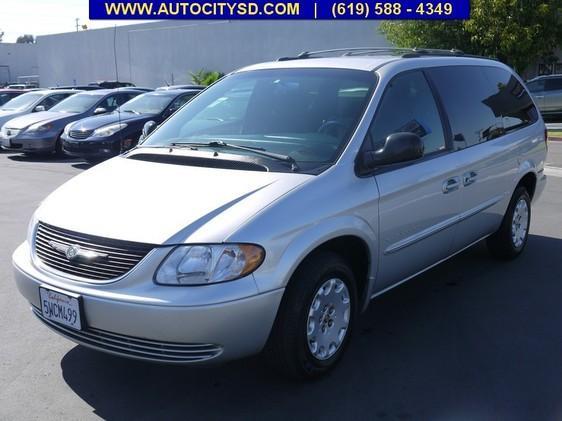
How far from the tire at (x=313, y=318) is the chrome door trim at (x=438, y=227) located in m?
0.46

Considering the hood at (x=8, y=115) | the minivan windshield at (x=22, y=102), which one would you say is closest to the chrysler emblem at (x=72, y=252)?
the hood at (x=8, y=115)

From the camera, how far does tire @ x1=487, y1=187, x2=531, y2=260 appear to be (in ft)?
18.6

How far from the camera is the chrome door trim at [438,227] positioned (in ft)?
13.2

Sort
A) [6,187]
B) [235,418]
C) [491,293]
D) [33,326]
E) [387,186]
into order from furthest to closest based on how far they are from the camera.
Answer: [6,187] → [491,293] → [33,326] → [387,186] → [235,418]

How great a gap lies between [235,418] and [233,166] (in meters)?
1.42

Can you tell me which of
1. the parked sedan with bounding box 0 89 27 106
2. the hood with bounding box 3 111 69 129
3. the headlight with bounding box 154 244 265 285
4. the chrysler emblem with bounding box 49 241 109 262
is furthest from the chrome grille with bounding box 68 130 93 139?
the headlight with bounding box 154 244 265 285

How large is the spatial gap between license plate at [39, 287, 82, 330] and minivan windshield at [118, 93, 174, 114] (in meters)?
9.84

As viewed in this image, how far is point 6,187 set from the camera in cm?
1012

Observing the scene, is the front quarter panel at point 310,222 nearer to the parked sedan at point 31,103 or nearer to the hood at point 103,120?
the hood at point 103,120

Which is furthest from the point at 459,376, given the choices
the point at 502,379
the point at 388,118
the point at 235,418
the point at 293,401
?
the point at 388,118

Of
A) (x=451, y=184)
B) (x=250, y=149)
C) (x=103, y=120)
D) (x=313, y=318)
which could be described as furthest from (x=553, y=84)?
(x=313, y=318)

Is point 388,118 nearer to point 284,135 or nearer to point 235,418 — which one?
point 284,135

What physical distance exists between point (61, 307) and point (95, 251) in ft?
1.24

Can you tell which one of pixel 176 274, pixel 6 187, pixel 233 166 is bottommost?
pixel 6 187
